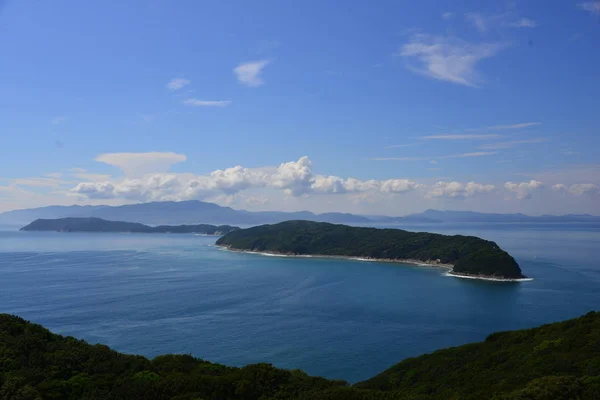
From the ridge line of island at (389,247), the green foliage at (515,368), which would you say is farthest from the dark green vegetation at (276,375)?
the ridge line of island at (389,247)

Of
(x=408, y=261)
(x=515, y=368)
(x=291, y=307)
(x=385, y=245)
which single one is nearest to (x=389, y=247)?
(x=385, y=245)

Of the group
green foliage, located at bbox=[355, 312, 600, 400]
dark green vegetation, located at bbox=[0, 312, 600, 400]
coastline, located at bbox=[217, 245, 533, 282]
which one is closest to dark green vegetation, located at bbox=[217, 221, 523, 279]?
coastline, located at bbox=[217, 245, 533, 282]

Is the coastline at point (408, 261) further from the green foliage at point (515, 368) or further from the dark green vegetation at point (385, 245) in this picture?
the green foliage at point (515, 368)

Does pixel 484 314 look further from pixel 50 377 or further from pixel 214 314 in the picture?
pixel 50 377

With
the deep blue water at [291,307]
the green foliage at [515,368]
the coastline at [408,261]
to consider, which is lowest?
the deep blue water at [291,307]

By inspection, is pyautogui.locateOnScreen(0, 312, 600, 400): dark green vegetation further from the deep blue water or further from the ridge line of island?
the ridge line of island

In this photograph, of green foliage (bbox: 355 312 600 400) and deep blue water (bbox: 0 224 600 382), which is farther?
deep blue water (bbox: 0 224 600 382)
